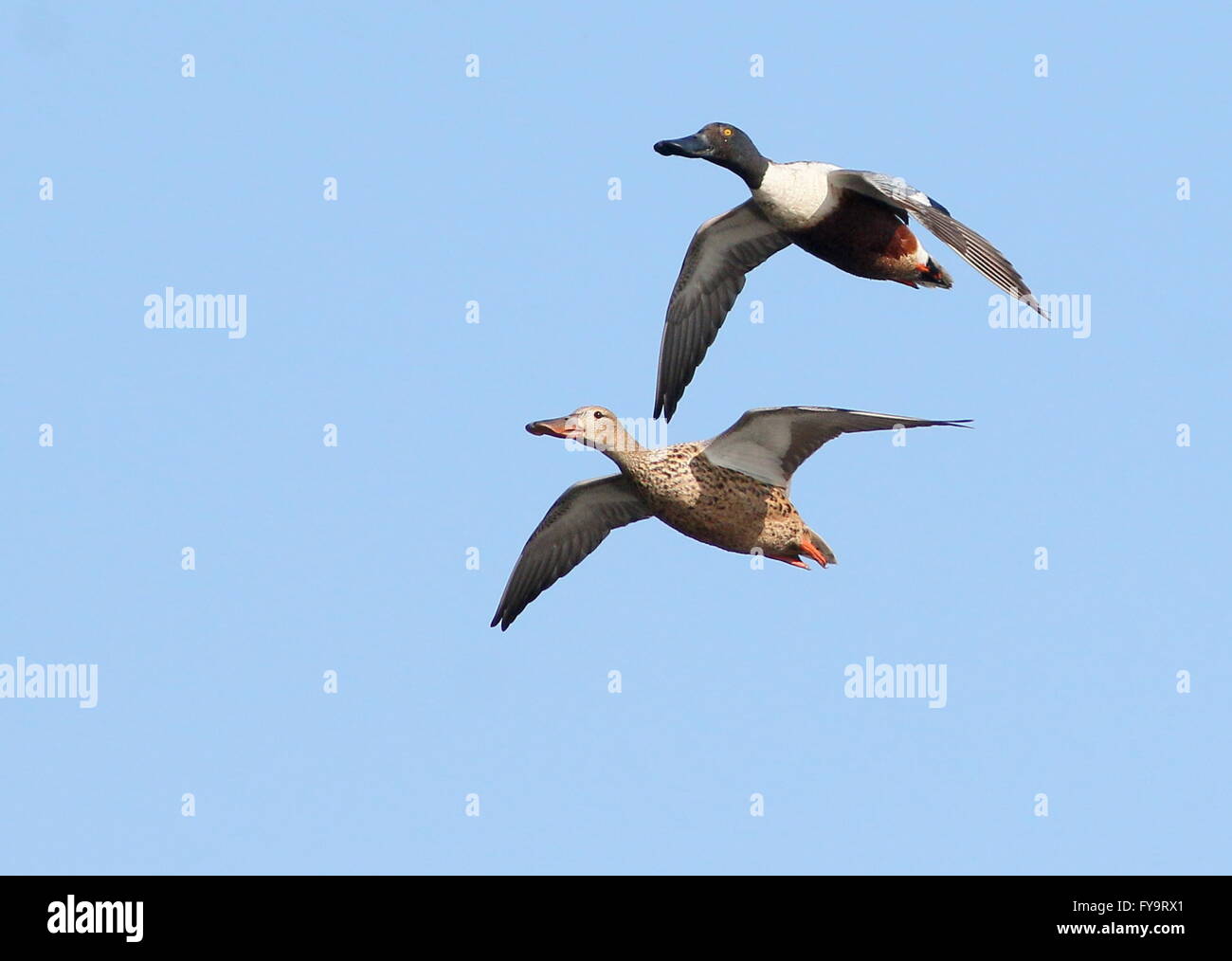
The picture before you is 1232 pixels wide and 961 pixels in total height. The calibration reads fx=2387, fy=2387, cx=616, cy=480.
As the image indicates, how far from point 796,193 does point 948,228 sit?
5.37 ft

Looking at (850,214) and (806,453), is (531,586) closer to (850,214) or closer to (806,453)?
(806,453)

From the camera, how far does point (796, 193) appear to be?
682 inches

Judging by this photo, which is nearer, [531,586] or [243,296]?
[531,586]

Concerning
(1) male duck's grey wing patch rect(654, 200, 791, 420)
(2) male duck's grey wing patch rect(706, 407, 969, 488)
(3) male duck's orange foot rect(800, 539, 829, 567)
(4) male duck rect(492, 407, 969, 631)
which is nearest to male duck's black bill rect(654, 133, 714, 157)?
(1) male duck's grey wing patch rect(654, 200, 791, 420)

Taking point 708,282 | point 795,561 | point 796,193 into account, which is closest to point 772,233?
point 708,282

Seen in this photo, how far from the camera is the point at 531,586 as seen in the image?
17.6 metres

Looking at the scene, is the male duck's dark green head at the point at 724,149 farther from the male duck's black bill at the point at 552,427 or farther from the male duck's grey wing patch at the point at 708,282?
the male duck's black bill at the point at 552,427

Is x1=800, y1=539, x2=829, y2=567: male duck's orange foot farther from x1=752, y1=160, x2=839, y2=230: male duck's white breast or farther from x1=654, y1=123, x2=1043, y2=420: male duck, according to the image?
x1=752, y1=160, x2=839, y2=230: male duck's white breast

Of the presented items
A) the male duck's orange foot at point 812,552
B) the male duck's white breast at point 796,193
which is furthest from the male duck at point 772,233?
the male duck's orange foot at point 812,552

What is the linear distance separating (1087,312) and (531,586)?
176 inches

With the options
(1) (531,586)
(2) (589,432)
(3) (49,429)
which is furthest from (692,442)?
(3) (49,429)

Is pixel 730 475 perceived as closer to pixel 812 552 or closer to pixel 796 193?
pixel 812 552

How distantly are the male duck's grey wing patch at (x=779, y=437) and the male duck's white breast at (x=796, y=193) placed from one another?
1922 mm

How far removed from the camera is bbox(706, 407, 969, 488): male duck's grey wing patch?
15875mm
